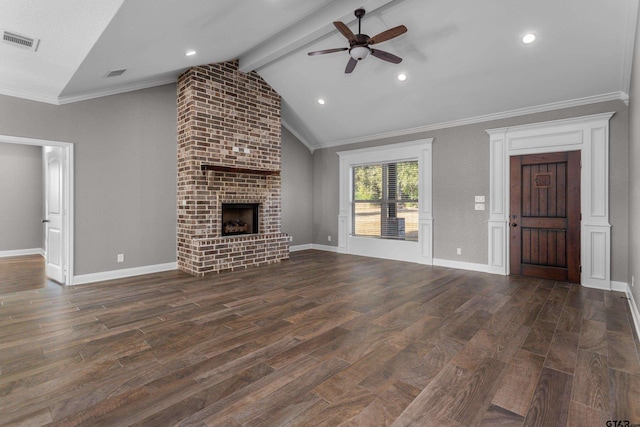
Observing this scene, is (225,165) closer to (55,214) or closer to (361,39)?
(55,214)

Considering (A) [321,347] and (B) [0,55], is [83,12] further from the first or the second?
(A) [321,347]

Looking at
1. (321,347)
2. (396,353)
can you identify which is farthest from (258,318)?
(396,353)

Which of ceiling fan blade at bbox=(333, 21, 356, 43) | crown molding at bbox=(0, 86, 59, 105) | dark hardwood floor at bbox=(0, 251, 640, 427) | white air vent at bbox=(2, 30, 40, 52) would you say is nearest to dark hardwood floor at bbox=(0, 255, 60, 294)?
dark hardwood floor at bbox=(0, 251, 640, 427)

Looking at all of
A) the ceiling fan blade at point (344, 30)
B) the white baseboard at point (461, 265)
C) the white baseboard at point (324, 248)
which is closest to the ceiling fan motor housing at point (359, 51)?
the ceiling fan blade at point (344, 30)

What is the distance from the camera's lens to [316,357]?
2.39 meters

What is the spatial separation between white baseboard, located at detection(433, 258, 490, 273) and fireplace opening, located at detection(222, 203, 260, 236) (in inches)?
139

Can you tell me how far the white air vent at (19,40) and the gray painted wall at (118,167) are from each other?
4.84 ft

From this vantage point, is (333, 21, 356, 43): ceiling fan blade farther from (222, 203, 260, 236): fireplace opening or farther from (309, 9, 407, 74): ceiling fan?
(222, 203, 260, 236): fireplace opening

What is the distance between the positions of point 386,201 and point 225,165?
337 centimetres

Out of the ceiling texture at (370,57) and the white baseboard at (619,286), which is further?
the white baseboard at (619,286)

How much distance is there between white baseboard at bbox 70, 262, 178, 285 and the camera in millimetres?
4602

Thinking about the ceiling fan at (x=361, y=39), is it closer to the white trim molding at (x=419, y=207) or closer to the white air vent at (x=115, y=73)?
the white trim molding at (x=419, y=207)

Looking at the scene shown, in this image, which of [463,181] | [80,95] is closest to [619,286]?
[463,181]

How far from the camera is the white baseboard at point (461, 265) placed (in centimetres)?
542
